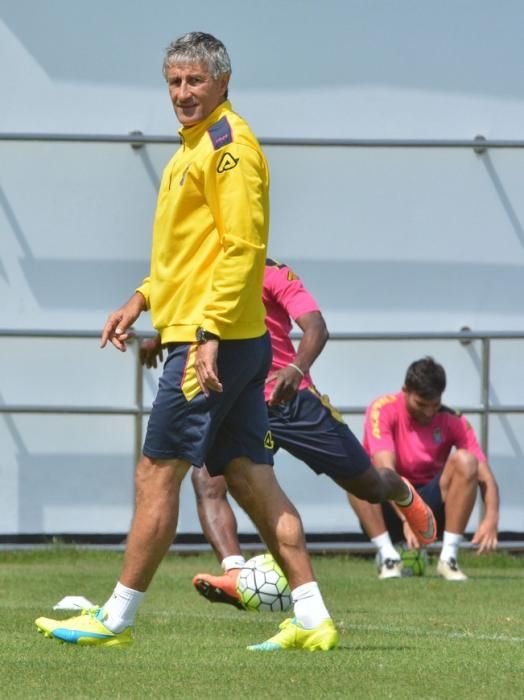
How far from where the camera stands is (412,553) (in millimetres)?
10695

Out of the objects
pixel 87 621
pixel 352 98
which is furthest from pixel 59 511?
pixel 87 621

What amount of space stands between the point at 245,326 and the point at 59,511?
20.2ft

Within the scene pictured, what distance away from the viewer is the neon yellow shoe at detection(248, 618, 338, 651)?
19.9ft

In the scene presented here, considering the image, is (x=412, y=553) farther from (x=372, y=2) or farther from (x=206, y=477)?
(x=372, y=2)

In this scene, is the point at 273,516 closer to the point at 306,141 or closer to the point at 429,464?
the point at 429,464

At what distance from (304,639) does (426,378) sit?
4.65 meters

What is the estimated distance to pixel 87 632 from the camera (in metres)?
6.11

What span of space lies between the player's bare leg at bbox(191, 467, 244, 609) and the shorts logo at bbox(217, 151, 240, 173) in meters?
2.30

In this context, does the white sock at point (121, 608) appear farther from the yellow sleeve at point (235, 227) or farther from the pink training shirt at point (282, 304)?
the pink training shirt at point (282, 304)

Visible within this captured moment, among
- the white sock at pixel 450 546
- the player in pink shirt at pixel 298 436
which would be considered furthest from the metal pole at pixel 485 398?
the player in pink shirt at pixel 298 436

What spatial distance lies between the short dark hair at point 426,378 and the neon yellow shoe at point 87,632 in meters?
4.64

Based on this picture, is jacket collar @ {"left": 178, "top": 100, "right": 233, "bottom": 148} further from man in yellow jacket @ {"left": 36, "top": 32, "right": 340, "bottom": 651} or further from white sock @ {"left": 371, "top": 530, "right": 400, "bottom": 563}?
white sock @ {"left": 371, "top": 530, "right": 400, "bottom": 563}

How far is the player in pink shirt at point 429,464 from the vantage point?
1043 centimetres

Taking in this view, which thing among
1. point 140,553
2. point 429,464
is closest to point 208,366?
point 140,553
